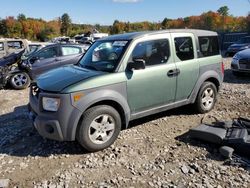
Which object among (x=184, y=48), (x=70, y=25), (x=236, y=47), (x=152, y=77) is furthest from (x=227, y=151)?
(x=70, y=25)

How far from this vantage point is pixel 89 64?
5.36 meters

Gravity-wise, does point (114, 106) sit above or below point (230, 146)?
above

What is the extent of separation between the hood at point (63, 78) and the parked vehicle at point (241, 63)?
6827 millimetres

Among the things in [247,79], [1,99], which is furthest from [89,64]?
[247,79]

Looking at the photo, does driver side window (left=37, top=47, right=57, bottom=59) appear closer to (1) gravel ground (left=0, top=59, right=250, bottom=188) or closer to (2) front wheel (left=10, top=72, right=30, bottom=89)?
(2) front wheel (left=10, top=72, right=30, bottom=89)

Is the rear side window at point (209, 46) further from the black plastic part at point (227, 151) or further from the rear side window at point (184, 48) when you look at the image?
the black plastic part at point (227, 151)

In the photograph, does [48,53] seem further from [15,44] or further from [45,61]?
[15,44]

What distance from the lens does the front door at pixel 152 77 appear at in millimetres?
4906

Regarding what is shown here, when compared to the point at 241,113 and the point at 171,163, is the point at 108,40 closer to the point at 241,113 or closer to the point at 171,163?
the point at 171,163

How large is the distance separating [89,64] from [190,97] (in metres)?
2.09

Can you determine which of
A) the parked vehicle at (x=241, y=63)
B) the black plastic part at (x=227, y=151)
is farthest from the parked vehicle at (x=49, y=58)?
the black plastic part at (x=227, y=151)

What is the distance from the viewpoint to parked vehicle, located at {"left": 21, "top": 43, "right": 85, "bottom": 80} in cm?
1044

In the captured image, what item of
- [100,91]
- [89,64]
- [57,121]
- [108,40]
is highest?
[108,40]

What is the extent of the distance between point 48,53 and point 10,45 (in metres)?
2.46
